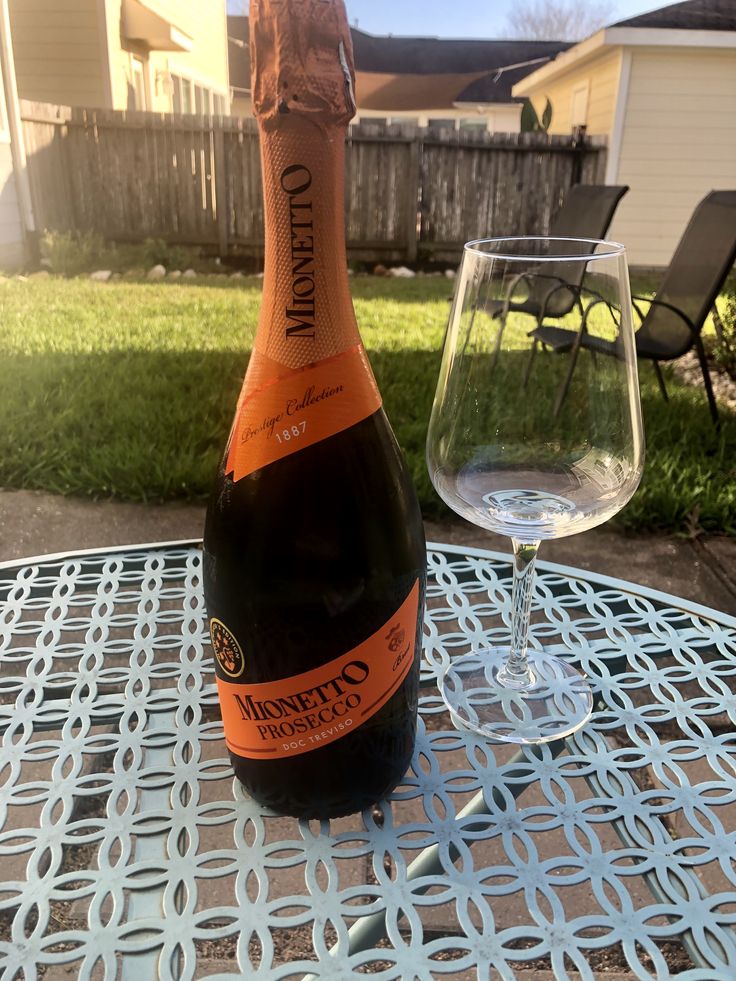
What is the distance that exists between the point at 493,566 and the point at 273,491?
51 centimetres

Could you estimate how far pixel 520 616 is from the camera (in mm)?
808

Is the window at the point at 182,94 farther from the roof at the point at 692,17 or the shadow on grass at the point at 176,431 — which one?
the shadow on grass at the point at 176,431

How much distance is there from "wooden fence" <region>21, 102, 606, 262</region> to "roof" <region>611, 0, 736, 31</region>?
1.47 metres

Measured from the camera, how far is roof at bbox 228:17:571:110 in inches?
923

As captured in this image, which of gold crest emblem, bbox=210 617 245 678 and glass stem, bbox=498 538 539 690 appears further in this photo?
glass stem, bbox=498 538 539 690

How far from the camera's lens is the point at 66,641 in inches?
36.2

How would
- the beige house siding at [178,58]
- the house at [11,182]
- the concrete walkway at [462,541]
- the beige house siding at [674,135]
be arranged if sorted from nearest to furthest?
the concrete walkway at [462,541], the house at [11,182], the beige house siding at [674,135], the beige house siding at [178,58]

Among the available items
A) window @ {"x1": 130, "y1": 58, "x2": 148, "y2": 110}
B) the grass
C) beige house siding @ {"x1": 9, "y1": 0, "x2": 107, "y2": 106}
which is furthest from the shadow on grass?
window @ {"x1": 130, "y1": 58, "x2": 148, "y2": 110}

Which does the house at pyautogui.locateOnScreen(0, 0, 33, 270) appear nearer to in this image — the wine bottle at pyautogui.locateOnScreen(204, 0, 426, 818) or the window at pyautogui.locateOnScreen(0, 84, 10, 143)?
the window at pyautogui.locateOnScreen(0, 84, 10, 143)

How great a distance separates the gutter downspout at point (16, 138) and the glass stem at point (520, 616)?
7.80 metres

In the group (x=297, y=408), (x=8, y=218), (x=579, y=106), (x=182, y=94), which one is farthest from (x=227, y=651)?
(x=182, y=94)

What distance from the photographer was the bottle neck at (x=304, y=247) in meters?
0.56

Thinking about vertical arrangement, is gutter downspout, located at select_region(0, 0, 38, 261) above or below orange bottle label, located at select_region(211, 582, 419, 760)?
above

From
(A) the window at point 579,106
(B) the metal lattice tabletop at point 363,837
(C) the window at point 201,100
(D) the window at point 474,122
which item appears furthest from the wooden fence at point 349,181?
(D) the window at point 474,122
